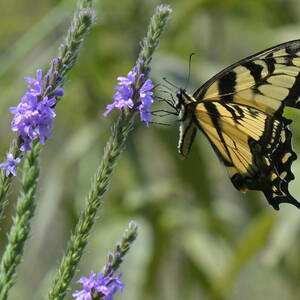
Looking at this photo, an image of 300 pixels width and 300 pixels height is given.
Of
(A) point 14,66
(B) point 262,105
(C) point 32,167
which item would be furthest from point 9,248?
(A) point 14,66

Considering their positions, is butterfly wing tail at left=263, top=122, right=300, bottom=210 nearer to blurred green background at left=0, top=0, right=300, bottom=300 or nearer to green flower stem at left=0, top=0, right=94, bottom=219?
blurred green background at left=0, top=0, right=300, bottom=300

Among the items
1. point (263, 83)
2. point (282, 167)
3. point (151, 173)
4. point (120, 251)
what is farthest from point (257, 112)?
point (120, 251)

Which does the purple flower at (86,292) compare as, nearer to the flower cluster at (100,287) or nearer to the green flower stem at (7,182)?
the flower cluster at (100,287)

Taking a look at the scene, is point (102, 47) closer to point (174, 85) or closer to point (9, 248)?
point (174, 85)

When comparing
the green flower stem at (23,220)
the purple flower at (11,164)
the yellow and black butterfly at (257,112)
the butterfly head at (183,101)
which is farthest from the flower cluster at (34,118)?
the butterfly head at (183,101)

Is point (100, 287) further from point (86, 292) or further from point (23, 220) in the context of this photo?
point (23, 220)

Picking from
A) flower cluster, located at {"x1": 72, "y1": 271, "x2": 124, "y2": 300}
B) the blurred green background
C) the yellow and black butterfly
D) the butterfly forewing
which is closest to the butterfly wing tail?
the yellow and black butterfly
